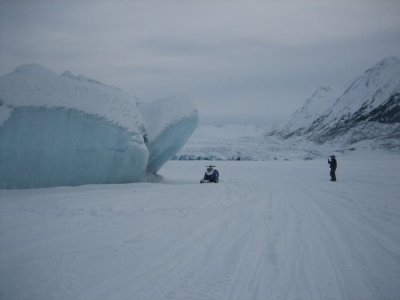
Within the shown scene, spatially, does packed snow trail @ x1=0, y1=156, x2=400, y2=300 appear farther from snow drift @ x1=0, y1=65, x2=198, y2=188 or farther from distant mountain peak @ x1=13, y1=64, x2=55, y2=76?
distant mountain peak @ x1=13, y1=64, x2=55, y2=76

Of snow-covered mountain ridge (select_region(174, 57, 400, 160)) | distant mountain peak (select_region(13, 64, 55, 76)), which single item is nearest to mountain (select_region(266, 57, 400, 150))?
snow-covered mountain ridge (select_region(174, 57, 400, 160))

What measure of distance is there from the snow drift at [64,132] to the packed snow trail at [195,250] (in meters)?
3.03

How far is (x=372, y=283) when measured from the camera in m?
4.98

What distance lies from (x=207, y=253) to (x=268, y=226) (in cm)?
246

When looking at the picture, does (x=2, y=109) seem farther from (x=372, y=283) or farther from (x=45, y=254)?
(x=372, y=283)

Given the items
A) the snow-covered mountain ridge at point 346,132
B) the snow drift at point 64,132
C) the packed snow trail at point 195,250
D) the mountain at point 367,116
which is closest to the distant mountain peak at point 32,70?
the snow drift at point 64,132

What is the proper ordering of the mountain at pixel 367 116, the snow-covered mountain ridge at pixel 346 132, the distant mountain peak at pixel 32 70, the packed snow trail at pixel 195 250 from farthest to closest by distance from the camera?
the mountain at pixel 367 116
the snow-covered mountain ridge at pixel 346 132
the distant mountain peak at pixel 32 70
the packed snow trail at pixel 195 250

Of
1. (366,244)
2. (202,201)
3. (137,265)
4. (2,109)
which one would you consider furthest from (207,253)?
(2,109)

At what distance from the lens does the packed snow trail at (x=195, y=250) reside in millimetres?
4785

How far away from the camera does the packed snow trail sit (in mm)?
4785

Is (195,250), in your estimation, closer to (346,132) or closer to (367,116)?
(346,132)

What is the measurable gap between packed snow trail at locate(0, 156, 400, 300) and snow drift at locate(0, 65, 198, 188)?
3028 mm

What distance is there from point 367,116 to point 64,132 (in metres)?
151

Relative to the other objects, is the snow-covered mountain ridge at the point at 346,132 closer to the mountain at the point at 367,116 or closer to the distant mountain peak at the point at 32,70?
the mountain at the point at 367,116
